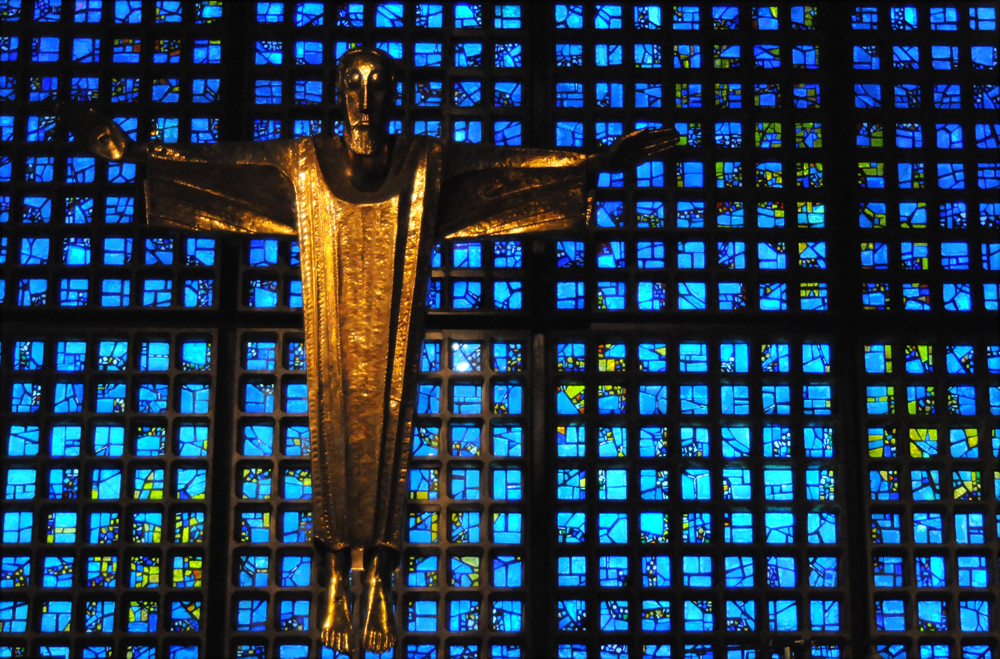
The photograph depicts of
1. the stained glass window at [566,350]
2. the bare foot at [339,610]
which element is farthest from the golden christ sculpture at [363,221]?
the stained glass window at [566,350]

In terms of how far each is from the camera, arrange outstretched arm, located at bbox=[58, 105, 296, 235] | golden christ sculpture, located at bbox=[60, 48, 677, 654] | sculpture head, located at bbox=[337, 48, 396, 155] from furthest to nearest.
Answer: outstretched arm, located at bbox=[58, 105, 296, 235], sculpture head, located at bbox=[337, 48, 396, 155], golden christ sculpture, located at bbox=[60, 48, 677, 654]

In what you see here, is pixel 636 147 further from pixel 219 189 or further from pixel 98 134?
pixel 98 134

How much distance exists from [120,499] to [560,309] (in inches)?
58.9

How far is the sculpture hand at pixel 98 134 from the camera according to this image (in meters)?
3.95

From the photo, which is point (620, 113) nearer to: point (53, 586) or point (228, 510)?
point (228, 510)

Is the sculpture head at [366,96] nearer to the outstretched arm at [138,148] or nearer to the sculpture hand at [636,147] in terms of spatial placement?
the outstretched arm at [138,148]

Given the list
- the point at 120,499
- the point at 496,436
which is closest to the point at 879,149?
the point at 496,436

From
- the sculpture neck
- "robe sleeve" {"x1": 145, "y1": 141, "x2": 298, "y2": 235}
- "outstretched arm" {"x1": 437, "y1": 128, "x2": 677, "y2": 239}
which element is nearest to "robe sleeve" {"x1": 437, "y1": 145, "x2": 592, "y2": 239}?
"outstretched arm" {"x1": 437, "y1": 128, "x2": 677, "y2": 239}

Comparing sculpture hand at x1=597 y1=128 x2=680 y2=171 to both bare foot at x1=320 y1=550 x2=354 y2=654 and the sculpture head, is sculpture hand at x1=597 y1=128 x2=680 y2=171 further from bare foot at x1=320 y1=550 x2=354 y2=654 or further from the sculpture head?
bare foot at x1=320 y1=550 x2=354 y2=654

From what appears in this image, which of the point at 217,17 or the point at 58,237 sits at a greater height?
the point at 217,17

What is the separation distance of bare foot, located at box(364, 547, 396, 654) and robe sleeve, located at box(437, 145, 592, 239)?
3.16ft

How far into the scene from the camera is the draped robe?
376 cm

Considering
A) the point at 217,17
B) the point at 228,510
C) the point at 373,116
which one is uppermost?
the point at 217,17

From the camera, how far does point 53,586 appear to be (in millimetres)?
4258
